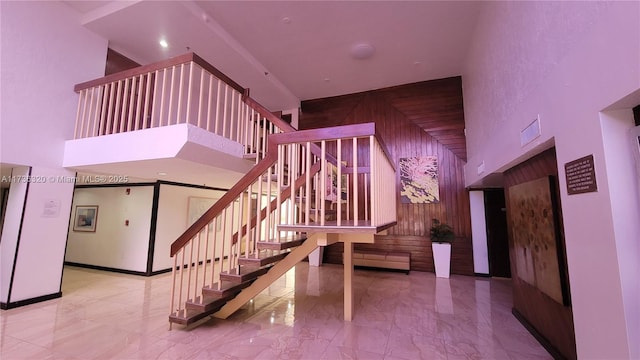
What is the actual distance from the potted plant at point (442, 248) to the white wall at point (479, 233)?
588 mm

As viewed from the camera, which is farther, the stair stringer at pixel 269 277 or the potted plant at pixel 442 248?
the potted plant at pixel 442 248

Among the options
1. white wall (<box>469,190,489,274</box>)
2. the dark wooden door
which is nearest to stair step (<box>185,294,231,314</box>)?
white wall (<box>469,190,489,274</box>)

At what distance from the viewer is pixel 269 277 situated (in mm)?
3316

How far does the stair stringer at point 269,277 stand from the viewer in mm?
3191

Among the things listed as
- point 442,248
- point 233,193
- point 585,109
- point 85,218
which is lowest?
point 442,248

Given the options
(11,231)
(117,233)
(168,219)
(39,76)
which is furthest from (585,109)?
(117,233)

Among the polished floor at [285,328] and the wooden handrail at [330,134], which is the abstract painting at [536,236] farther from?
the wooden handrail at [330,134]

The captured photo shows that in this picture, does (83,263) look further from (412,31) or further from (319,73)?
(412,31)

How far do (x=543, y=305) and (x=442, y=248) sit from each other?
9.89 feet

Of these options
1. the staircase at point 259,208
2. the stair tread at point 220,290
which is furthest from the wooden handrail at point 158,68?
the stair tread at point 220,290

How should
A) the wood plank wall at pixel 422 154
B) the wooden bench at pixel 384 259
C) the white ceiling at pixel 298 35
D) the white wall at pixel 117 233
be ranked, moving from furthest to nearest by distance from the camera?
the wood plank wall at pixel 422 154
the wooden bench at pixel 384 259
the white wall at pixel 117 233
the white ceiling at pixel 298 35

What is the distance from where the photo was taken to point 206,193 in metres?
7.23

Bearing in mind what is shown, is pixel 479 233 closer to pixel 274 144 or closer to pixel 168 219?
pixel 274 144

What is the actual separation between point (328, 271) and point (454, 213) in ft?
10.6
